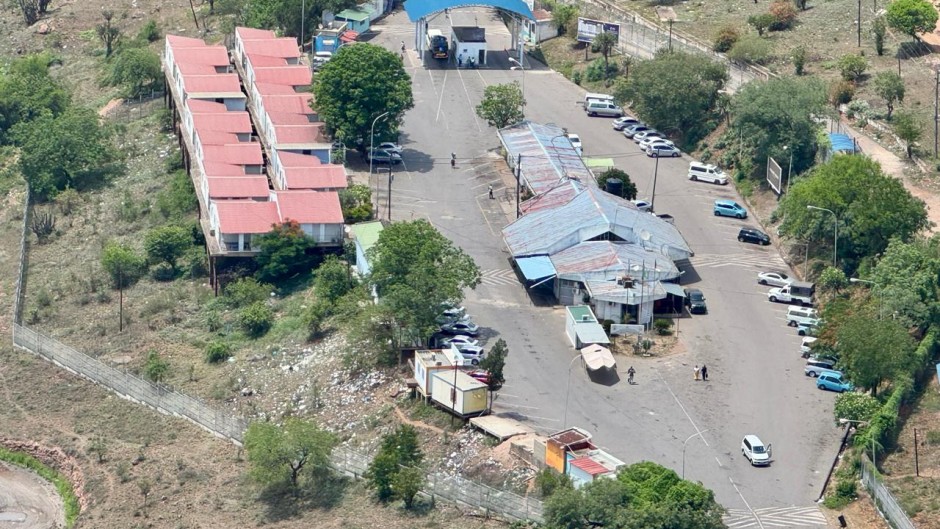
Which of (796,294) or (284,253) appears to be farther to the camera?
(284,253)

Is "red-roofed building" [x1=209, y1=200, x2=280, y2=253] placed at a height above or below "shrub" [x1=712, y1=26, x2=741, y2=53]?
below

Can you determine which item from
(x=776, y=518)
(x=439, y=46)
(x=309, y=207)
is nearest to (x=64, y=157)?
(x=309, y=207)

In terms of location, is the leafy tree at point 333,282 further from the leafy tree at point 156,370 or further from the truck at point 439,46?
the truck at point 439,46

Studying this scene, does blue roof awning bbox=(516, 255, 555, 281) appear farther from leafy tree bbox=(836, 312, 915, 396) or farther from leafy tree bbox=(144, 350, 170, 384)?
leafy tree bbox=(144, 350, 170, 384)

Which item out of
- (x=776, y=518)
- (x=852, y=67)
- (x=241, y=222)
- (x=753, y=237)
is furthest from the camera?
(x=852, y=67)

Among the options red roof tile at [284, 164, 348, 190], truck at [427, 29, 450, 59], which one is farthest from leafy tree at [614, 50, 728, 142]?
red roof tile at [284, 164, 348, 190]

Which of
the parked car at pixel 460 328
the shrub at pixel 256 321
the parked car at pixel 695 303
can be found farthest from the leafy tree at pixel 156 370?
the parked car at pixel 695 303

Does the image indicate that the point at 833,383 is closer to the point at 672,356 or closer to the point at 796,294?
the point at 672,356

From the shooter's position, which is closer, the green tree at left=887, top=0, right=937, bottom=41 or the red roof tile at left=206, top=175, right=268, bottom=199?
the red roof tile at left=206, top=175, right=268, bottom=199
